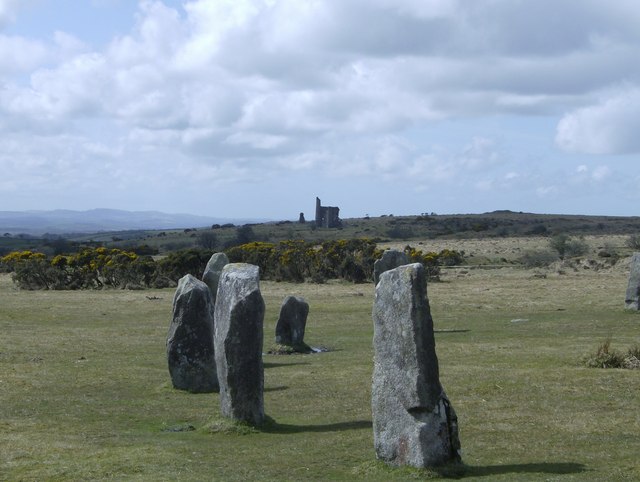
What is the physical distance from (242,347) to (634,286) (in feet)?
77.3

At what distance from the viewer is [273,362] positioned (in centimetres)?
2767

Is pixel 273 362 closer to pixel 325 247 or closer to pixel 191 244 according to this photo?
pixel 325 247

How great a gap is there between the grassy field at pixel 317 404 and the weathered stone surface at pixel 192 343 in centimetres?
57

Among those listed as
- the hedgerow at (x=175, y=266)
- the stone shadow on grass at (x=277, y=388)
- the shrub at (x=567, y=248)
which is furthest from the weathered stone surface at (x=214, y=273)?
the shrub at (x=567, y=248)

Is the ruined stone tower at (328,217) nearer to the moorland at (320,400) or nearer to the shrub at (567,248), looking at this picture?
the shrub at (567,248)

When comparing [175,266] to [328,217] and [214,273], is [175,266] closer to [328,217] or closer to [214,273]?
[214,273]

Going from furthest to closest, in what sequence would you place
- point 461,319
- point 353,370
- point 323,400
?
point 461,319
point 353,370
point 323,400

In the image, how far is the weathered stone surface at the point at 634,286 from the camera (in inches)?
1442

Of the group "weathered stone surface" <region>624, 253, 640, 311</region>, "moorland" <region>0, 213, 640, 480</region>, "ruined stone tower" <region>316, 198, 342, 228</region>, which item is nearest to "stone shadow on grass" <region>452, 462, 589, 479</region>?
"moorland" <region>0, 213, 640, 480</region>

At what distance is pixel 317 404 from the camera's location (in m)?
20.2

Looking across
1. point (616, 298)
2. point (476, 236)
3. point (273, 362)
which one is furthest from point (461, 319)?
point (476, 236)

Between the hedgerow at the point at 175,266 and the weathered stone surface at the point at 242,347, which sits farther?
the hedgerow at the point at 175,266

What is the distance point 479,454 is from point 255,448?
146 inches

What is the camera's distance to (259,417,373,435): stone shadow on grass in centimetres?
1736
